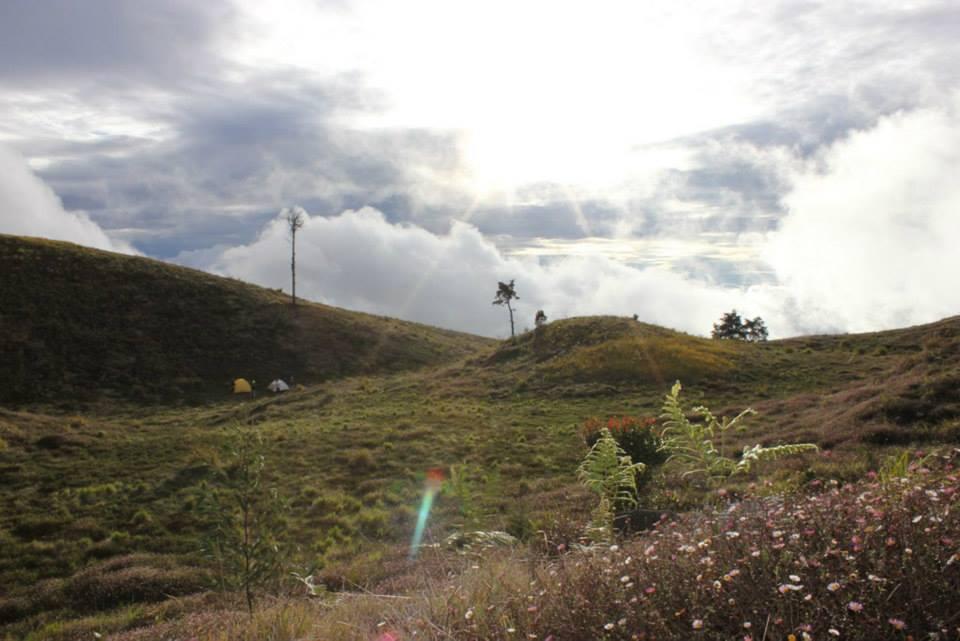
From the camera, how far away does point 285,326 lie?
56625mm

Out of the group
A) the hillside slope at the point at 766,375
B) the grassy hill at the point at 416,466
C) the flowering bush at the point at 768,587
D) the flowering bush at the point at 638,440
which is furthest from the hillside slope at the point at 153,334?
the flowering bush at the point at 768,587

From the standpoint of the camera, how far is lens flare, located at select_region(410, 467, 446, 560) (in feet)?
36.0

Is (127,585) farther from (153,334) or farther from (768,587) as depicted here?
(153,334)

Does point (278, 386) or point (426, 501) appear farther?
point (278, 386)

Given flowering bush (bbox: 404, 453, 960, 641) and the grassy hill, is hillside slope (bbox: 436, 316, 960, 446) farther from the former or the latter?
flowering bush (bbox: 404, 453, 960, 641)

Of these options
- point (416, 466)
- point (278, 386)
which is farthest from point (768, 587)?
point (278, 386)

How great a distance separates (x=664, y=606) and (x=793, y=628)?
2.06 feet

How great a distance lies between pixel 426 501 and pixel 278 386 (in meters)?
30.9

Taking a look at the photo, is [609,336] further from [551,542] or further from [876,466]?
[551,542]

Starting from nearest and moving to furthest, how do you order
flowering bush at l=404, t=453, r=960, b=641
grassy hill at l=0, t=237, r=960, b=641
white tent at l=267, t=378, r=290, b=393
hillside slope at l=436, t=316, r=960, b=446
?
flowering bush at l=404, t=453, r=960, b=641, grassy hill at l=0, t=237, r=960, b=641, hillside slope at l=436, t=316, r=960, b=446, white tent at l=267, t=378, r=290, b=393

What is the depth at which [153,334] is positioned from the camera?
162ft

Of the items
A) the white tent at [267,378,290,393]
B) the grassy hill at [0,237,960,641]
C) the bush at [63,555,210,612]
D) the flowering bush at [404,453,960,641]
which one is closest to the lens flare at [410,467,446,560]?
the grassy hill at [0,237,960,641]

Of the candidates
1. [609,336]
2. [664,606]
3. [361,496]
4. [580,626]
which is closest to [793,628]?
[664,606]

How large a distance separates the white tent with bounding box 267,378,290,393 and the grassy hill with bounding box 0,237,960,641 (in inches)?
97.7
